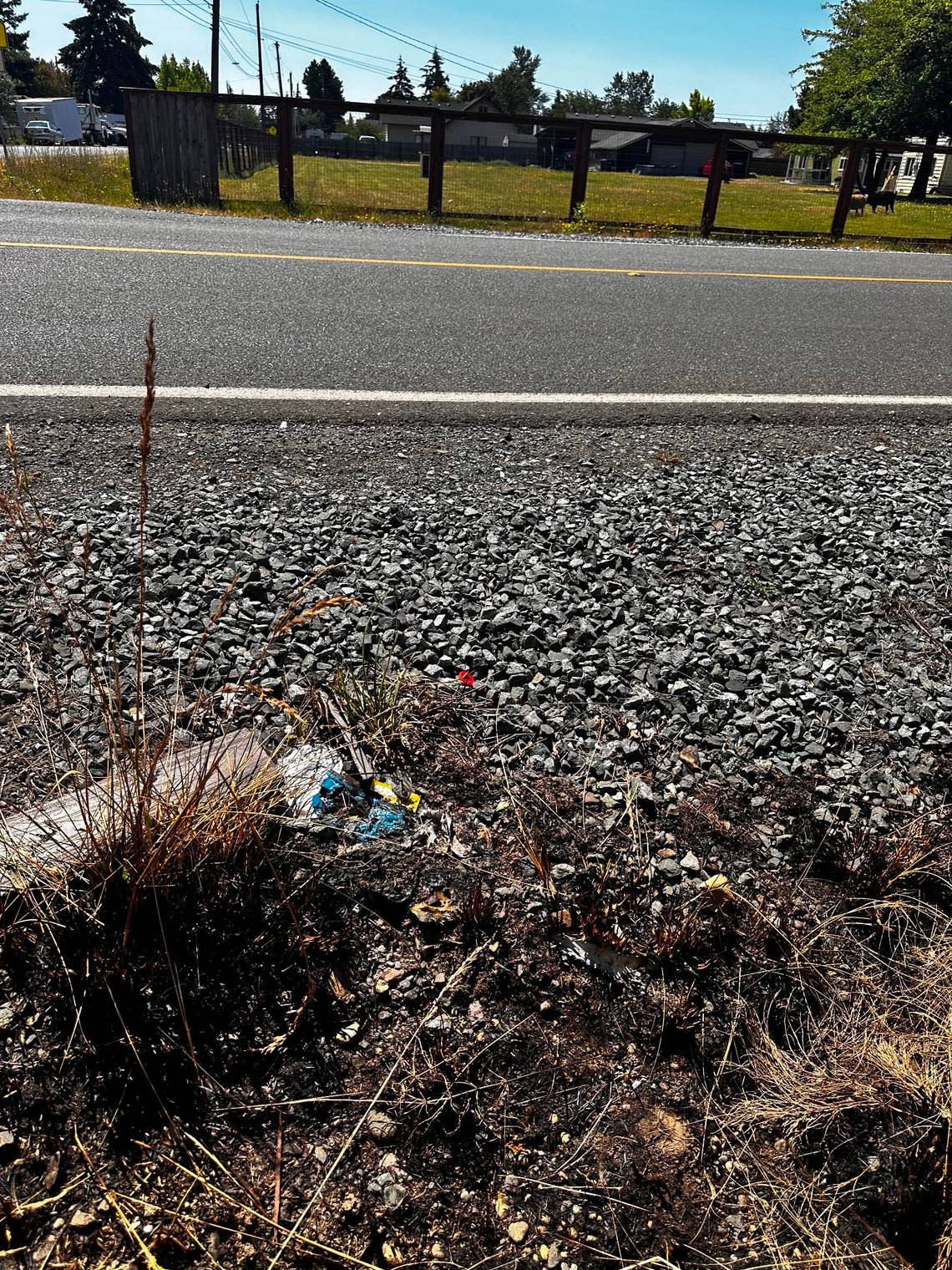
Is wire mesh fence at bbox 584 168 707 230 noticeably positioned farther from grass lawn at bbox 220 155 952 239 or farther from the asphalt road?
the asphalt road

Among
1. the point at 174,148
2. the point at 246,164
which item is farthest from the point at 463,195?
the point at 174,148

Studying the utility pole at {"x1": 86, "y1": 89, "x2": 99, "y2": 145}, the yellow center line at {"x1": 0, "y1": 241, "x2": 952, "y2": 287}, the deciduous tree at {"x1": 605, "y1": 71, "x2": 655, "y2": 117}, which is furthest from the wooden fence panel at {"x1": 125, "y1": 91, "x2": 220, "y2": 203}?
the deciduous tree at {"x1": 605, "y1": 71, "x2": 655, "y2": 117}

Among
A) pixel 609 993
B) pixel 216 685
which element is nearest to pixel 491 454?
pixel 216 685

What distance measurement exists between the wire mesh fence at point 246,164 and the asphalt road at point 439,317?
161 inches

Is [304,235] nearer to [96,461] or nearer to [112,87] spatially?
[96,461]

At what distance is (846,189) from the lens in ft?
42.6

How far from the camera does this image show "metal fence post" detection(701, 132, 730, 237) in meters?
12.4

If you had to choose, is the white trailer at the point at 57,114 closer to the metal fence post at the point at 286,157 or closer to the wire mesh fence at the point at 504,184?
the metal fence post at the point at 286,157

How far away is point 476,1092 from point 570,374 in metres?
3.88

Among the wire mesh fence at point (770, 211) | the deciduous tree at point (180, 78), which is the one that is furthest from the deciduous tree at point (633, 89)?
the wire mesh fence at point (770, 211)

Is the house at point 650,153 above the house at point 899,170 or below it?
below

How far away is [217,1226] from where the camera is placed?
1.26 meters

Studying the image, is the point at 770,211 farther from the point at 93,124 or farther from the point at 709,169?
the point at 93,124

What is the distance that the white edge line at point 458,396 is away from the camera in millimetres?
3818
